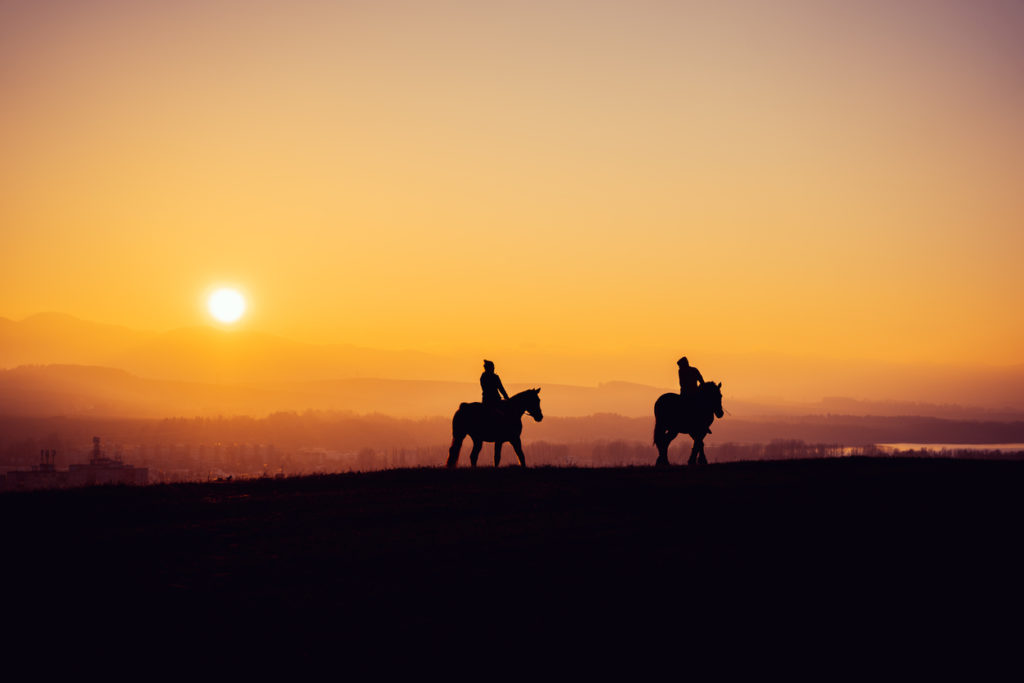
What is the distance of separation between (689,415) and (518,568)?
61.3 feet

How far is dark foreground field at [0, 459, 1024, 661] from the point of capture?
11.6m

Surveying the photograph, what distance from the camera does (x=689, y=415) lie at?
31.8m

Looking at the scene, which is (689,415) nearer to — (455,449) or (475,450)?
(475,450)

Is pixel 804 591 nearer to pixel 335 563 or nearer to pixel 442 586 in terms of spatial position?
pixel 442 586

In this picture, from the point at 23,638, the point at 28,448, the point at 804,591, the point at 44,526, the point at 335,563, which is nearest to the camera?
the point at 23,638

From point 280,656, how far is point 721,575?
690cm

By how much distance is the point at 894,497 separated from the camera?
20.9 metres

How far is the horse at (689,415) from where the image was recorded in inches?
1252

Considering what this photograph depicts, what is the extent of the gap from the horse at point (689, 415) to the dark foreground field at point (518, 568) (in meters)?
9.06

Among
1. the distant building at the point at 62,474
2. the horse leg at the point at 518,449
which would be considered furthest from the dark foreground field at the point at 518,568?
the distant building at the point at 62,474

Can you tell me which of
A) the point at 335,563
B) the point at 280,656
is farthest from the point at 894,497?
the point at 280,656

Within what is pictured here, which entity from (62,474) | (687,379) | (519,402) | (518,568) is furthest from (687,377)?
(62,474)

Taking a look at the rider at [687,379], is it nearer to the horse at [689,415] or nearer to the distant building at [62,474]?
the horse at [689,415]

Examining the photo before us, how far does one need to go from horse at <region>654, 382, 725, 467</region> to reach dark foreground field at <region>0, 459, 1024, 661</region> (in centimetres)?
906
